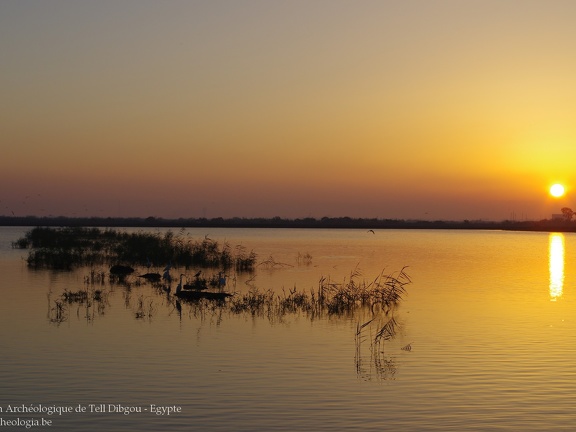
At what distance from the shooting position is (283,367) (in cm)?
1712

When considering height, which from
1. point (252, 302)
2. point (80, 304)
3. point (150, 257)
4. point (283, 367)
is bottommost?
point (283, 367)

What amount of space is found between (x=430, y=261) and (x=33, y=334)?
135 ft

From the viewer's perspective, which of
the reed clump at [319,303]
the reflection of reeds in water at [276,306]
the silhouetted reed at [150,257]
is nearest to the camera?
the reflection of reeds in water at [276,306]

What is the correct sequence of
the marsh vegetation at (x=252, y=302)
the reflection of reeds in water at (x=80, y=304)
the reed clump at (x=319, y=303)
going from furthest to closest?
the reed clump at (x=319, y=303), the reflection of reeds in water at (x=80, y=304), the marsh vegetation at (x=252, y=302)

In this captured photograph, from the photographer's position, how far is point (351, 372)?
16.8 meters

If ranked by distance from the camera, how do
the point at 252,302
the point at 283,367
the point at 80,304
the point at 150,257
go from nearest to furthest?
the point at 283,367 < the point at 80,304 < the point at 252,302 < the point at 150,257

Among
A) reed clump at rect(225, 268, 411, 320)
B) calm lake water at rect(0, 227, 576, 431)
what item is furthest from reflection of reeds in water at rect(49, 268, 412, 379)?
calm lake water at rect(0, 227, 576, 431)

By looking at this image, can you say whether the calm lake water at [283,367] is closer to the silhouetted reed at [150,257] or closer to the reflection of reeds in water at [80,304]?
the reflection of reeds in water at [80,304]

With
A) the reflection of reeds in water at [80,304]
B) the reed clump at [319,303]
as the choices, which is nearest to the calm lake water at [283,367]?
the reflection of reeds in water at [80,304]

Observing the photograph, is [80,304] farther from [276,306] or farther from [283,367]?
[283,367]

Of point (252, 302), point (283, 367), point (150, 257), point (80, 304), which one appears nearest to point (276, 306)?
point (252, 302)

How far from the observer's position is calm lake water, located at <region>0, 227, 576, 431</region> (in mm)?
13133

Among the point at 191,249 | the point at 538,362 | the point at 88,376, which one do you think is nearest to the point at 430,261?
the point at 191,249

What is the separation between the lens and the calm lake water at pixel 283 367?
13.1m
